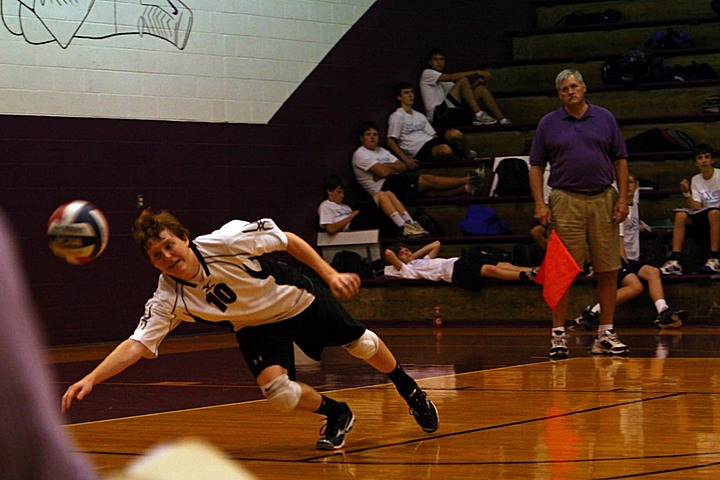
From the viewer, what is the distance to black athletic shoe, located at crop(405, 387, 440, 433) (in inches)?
205

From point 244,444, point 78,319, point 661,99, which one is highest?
point 661,99

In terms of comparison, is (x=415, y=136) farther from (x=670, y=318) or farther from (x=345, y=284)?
(x=345, y=284)

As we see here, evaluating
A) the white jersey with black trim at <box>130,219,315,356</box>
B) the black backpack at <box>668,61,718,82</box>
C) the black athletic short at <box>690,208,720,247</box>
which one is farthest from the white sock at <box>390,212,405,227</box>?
the white jersey with black trim at <box>130,219,315,356</box>

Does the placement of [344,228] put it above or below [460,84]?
below

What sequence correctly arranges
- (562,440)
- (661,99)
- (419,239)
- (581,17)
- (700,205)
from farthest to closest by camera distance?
(581,17) < (661,99) < (419,239) < (700,205) < (562,440)

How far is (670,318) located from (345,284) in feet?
22.8

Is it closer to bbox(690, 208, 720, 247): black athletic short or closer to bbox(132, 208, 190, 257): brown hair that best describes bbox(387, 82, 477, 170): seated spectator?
bbox(690, 208, 720, 247): black athletic short

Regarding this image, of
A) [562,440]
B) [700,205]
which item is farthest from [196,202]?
[562,440]

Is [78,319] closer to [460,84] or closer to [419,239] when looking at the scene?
[419,239]

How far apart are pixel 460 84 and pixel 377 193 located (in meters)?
2.11

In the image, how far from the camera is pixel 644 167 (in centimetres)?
1288

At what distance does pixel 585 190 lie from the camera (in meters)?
8.40

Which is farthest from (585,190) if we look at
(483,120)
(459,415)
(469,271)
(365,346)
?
(483,120)

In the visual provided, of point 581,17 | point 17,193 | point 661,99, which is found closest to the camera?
point 17,193
